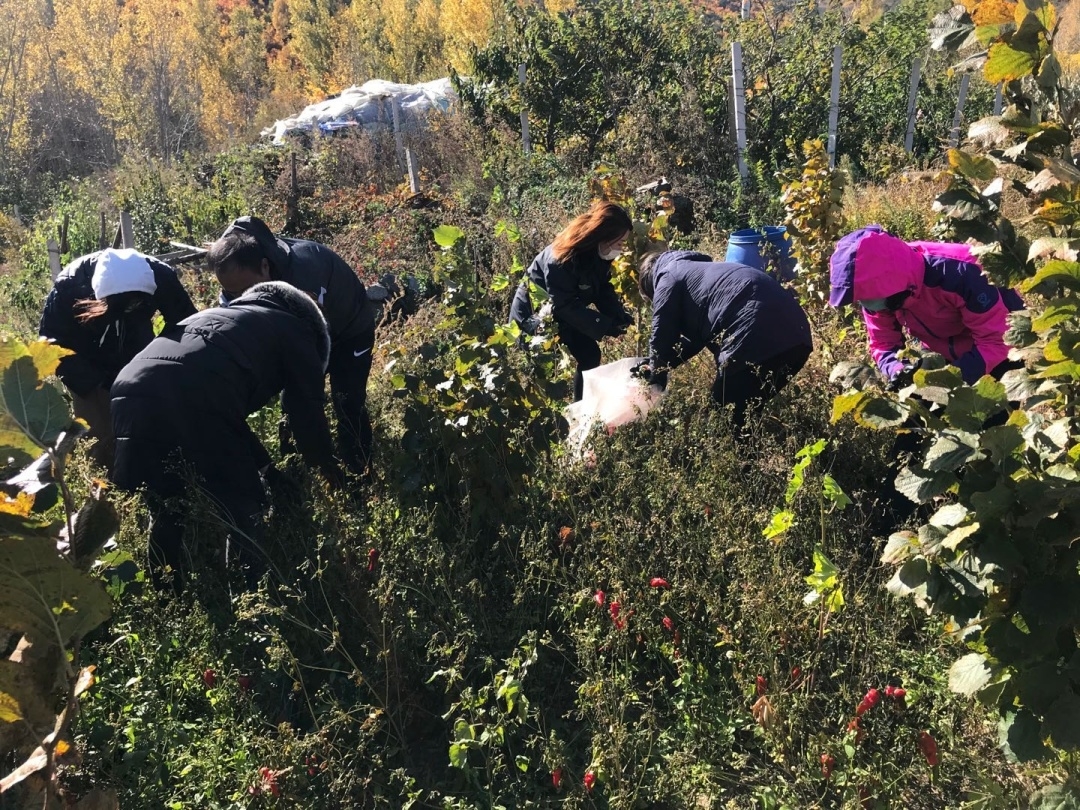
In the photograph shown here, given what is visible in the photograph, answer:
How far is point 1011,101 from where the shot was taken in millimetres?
1522

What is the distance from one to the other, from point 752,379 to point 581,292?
1.17 metres

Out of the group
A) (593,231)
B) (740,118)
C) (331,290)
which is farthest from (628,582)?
(740,118)

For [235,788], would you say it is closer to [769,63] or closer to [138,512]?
[138,512]

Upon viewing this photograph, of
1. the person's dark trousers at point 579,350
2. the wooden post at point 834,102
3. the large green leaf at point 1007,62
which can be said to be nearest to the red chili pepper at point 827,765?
the large green leaf at point 1007,62

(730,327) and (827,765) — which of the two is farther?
(730,327)

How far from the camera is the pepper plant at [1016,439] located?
4.72 feet

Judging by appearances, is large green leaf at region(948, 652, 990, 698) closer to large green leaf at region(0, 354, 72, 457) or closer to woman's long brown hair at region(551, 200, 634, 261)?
large green leaf at region(0, 354, 72, 457)

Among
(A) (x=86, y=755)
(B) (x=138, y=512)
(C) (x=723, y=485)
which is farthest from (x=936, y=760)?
(B) (x=138, y=512)

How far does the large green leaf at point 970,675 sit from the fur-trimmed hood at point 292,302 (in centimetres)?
253

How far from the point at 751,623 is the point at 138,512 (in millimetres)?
2513

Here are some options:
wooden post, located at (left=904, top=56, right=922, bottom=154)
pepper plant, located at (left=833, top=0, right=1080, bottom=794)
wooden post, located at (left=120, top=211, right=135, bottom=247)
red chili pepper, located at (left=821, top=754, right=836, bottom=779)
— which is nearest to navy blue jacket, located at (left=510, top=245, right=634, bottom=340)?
red chili pepper, located at (left=821, top=754, right=836, bottom=779)

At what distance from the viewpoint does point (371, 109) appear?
17500 mm

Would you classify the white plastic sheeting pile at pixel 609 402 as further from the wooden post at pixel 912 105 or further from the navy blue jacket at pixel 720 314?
the wooden post at pixel 912 105

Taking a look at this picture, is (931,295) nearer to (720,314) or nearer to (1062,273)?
(720,314)
